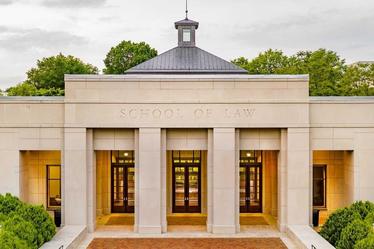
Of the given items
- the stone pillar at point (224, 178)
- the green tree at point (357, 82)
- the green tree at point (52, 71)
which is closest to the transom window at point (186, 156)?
the stone pillar at point (224, 178)

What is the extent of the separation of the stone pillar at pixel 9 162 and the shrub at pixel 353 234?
45.0ft

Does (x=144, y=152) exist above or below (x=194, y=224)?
above

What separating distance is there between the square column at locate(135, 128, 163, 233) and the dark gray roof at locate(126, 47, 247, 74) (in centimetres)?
844

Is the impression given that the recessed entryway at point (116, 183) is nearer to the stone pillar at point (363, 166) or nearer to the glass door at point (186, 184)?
the glass door at point (186, 184)

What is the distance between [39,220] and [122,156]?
735 cm

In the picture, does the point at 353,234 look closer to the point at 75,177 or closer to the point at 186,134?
the point at 186,134

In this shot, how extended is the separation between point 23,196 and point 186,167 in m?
8.06

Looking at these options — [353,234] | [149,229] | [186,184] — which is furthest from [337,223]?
[186,184]

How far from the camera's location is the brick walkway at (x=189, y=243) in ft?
52.9

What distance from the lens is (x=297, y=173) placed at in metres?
18.3

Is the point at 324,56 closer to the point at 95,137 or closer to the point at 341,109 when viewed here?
the point at 341,109

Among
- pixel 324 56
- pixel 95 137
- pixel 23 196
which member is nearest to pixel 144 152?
pixel 95 137

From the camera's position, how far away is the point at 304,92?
1816cm

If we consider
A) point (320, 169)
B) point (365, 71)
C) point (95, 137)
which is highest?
point (365, 71)
